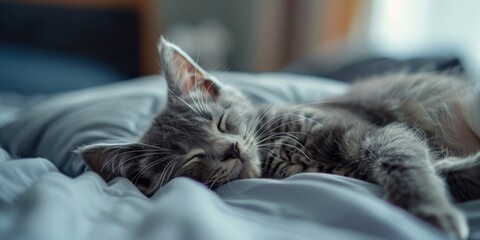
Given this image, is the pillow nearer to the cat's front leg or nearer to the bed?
the bed

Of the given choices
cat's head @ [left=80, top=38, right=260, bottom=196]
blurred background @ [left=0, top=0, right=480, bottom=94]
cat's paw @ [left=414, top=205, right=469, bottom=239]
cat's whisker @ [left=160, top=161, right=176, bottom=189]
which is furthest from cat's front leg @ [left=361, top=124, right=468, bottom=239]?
blurred background @ [left=0, top=0, right=480, bottom=94]

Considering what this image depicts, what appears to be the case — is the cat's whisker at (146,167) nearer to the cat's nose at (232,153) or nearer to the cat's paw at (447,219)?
the cat's nose at (232,153)

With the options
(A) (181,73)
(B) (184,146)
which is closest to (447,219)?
(B) (184,146)

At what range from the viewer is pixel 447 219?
711 millimetres

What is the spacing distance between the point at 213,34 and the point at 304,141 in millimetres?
2654

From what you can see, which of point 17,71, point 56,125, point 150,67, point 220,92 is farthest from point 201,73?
point 150,67

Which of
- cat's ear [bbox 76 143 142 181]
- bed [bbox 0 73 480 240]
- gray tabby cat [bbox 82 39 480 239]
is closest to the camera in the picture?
bed [bbox 0 73 480 240]

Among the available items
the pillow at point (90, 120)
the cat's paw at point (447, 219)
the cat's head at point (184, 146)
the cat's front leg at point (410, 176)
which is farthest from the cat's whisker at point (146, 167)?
the cat's paw at point (447, 219)

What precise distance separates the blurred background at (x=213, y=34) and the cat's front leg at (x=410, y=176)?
3.98ft

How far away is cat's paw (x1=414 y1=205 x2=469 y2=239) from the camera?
693 mm

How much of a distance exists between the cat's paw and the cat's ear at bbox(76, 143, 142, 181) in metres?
0.68

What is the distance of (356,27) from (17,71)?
233 cm

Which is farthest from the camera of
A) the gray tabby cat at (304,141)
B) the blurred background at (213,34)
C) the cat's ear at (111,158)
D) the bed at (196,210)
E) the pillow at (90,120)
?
the blurred background at (213,34)

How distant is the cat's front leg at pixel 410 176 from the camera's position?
73cm
